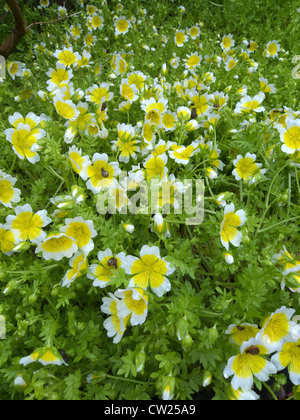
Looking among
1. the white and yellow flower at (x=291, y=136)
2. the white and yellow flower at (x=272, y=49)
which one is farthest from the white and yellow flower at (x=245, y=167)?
the white and yellow flower at (x=272, y=49)

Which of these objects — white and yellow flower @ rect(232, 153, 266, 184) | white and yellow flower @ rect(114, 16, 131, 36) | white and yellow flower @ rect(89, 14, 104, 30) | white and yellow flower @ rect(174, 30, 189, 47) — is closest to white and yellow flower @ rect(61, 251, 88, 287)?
white and yellow flower @ rect(232, 153, 266, 184)

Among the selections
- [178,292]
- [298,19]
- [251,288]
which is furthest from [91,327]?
[298,19]

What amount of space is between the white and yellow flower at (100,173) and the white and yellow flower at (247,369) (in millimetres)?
1168

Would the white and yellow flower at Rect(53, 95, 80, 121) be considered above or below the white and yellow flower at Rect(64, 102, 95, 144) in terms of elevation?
above

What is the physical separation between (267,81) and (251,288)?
2.40 metres

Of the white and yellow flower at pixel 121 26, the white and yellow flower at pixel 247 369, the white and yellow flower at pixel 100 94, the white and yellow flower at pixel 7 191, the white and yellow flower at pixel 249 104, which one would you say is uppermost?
the white and yellow flower at pixel 121 26

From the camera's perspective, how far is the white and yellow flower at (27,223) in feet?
5.75

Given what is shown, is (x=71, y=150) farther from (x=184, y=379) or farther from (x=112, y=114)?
(x=184, y=379)

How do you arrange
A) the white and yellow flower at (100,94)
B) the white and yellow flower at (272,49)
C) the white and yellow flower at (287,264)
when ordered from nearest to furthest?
the white and yellow flower at (287,264)
the white and yellow flower at (100,94)
the white and yellow flower at (272,49)

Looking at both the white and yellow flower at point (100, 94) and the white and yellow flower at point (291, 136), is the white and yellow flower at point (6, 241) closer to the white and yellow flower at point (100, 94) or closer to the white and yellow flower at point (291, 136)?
the white and yellow flower at point (100, 94)

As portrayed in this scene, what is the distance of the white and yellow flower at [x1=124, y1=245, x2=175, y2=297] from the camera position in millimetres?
1493

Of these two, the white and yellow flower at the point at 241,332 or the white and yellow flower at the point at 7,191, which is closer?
the white and yellow flower at the point at 241,332

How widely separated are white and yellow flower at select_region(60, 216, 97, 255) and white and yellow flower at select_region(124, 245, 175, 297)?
27 cm

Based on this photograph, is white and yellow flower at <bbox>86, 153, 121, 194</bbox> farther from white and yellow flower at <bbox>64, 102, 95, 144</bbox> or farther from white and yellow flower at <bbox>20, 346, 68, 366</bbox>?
white and yellow flower at <bbox>20, 346, 68, 366</bbox>
